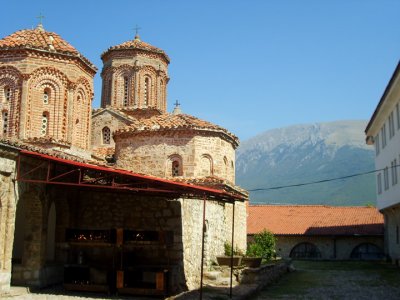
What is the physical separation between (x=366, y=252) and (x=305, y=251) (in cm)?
391

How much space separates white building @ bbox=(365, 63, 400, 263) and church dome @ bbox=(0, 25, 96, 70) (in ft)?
42.1

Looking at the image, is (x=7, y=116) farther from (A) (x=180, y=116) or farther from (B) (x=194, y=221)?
(B) (x=194, y=221)

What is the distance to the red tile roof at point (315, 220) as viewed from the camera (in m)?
32.4

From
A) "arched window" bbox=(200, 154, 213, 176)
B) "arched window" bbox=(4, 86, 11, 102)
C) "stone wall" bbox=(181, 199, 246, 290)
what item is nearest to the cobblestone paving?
"stone wall" bbox=(181, 199, 246, 290)

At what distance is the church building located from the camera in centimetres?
1203

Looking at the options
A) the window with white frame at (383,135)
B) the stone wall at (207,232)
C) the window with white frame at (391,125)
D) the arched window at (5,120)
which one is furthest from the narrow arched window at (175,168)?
the window with white frame at (383,135)

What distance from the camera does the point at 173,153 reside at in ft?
64.5

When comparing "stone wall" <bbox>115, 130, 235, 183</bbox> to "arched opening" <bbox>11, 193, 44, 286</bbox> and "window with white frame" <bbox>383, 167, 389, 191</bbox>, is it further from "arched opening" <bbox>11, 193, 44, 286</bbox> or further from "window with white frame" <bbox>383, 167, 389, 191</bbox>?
"window with white frame" <bbox>383, 167, 389, 191</bbox>

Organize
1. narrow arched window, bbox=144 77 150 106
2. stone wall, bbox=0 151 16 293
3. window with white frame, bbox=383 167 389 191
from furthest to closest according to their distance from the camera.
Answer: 1. narrow arched window, bbox=144 77 150 106
2. window with white frame, bbox=383 167 389 191
3. stone wall, bbox=0 151 16 293

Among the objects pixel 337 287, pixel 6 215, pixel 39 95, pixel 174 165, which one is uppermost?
pixel 39 95

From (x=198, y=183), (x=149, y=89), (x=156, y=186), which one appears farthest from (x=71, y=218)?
(x=149, y=89)

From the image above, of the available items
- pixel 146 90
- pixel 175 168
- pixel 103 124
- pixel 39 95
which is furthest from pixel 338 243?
pixel 39 95

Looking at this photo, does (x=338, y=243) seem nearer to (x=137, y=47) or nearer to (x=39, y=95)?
(x=137, y=47)

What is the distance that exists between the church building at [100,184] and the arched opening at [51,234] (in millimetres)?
42
